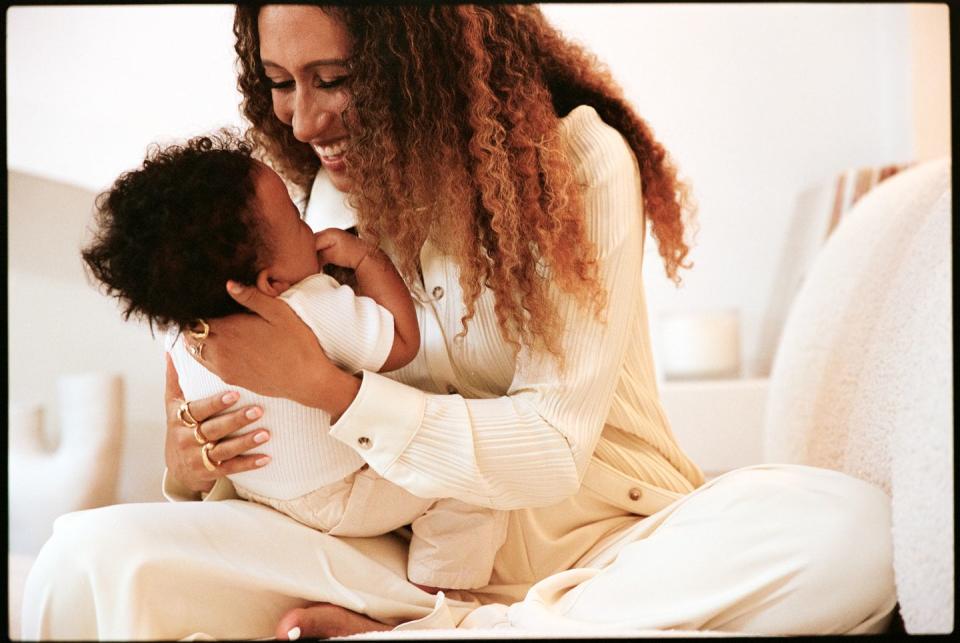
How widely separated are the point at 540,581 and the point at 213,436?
1.01ft

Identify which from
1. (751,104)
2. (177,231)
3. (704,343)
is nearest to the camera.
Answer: (177,231)

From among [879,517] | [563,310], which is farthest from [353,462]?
[879,517]

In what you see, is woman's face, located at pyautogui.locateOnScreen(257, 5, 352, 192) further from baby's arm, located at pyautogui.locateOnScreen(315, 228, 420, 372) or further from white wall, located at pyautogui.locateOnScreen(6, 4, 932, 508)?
white wall, located at pyautogui.locateOnScreen(6, 4, 932, 508)

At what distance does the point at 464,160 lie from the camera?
796 millimetres

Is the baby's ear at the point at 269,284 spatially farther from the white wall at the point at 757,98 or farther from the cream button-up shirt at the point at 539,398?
the white wall at the point at 757,98

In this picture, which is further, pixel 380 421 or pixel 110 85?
pixel 110 85

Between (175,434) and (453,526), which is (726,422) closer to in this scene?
(453,526)

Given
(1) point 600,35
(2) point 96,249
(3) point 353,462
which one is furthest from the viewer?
(1) point 600,35

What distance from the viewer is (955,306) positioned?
73 centimetres

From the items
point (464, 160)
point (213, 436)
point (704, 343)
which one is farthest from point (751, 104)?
point (213, 436)

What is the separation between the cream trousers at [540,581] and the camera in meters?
0.66

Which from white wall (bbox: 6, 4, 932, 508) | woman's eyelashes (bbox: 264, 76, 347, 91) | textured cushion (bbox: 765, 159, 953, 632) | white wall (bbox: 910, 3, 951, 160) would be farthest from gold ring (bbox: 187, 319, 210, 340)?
white wall (bbox: 910, 3, 951, 160)

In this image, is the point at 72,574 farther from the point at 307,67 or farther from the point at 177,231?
the point at 307,67

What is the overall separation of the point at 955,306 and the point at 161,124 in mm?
731
